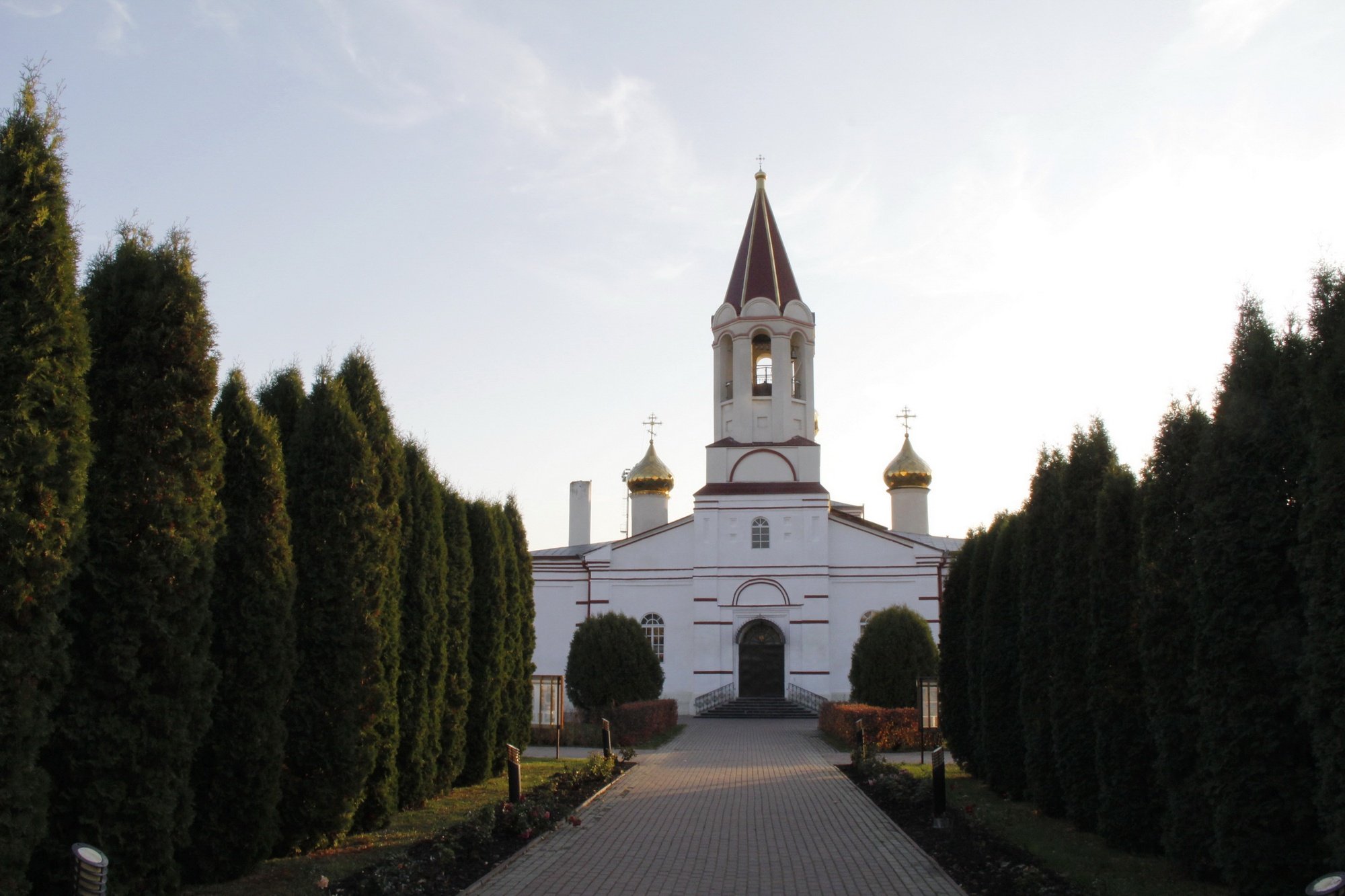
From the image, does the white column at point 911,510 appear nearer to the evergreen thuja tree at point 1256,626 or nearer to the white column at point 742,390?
the white column at point 742,390

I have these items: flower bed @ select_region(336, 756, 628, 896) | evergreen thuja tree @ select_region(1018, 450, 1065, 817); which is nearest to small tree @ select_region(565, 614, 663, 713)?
flower bed @ select_region(336, 756, 628, 896)

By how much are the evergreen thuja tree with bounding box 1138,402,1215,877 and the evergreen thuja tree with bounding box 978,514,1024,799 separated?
15.2ft

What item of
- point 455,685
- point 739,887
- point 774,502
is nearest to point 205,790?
point 739,887

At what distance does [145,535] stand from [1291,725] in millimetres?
8353

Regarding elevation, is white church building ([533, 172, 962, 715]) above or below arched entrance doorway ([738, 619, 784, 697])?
above

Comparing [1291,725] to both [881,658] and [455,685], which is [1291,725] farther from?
[881,658]

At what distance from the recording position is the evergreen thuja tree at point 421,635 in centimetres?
1302

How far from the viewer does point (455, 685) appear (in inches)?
Result: 591

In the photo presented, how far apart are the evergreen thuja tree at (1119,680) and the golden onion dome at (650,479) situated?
35.5 metres

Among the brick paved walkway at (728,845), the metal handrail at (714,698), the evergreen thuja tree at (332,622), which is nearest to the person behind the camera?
the brick paved walkway at (728,845)

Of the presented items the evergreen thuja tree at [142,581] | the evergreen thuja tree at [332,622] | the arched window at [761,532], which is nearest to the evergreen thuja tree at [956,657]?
the evergreen thuja tree at [332,622]

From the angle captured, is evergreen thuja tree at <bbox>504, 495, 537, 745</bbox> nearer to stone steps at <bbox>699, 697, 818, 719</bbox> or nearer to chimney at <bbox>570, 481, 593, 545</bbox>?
stone steps at <bbox>699, 697, 818, 719</bbox>

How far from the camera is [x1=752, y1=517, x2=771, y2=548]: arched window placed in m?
38.2

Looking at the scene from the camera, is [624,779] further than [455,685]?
Yes
